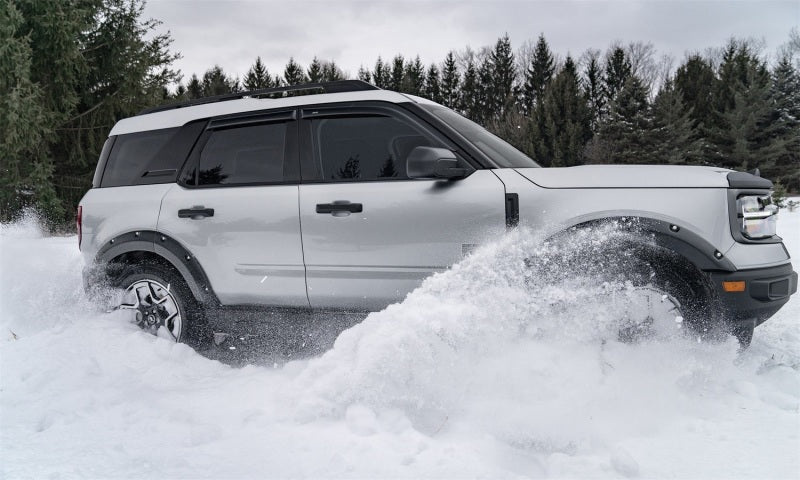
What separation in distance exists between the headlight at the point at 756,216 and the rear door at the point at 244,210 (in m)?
2.68

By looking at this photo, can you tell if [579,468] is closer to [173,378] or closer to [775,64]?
[173,378]

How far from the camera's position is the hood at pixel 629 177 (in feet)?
10.1

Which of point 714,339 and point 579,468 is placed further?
point 714,339

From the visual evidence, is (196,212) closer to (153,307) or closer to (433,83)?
(153,307)

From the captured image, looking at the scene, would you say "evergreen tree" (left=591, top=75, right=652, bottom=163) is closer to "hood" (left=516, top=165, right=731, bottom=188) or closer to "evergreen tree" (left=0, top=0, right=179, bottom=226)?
"evergreen tree" (left=0, top=0, right=179, bottom=226)

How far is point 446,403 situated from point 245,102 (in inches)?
106

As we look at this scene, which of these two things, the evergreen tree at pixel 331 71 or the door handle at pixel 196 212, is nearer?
the door handle at pixel 196 212

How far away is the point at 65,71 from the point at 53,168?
3.09 metres

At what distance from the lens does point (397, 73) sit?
167 ft

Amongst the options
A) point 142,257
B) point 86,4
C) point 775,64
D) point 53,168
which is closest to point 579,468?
point 142,257

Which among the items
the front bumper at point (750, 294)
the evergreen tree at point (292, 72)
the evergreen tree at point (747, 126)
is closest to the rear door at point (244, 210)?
the front bumper at point (750, 294)

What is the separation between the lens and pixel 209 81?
185 feet

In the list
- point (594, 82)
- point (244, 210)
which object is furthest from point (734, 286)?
point (594, 82)

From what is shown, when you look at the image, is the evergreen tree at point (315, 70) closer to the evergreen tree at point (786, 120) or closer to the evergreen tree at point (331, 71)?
the evergreen tree at point (331, 71)
